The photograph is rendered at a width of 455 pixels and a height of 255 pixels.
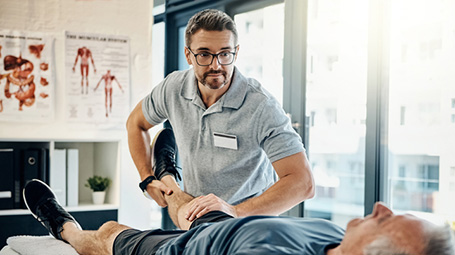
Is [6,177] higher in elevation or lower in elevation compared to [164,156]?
lower

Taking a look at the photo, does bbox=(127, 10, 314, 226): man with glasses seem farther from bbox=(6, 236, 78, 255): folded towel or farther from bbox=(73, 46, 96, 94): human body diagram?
bbox=(73, 46, 96, 94): human body diagram

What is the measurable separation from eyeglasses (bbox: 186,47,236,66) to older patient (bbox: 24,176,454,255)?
55cm

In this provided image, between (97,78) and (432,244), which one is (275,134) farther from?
(97,78)

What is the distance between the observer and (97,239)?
2037 mm

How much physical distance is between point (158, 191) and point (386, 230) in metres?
1.30

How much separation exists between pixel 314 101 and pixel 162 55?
157cm

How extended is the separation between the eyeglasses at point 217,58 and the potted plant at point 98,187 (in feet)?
5.19

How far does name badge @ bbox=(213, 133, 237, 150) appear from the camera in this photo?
2.07 metres

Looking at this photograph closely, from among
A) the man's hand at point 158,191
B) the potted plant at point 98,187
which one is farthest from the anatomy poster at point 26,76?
the man's hand at point 158,191

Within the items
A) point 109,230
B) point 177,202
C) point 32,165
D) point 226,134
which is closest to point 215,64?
point 226,134

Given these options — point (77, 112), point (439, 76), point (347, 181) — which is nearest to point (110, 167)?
point (77, 112)

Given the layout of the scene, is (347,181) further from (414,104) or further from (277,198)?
(277,198)

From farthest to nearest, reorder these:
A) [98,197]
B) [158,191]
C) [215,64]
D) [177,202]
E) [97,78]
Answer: [97,78], [98,197], [158,191], [177,202], [215,64]

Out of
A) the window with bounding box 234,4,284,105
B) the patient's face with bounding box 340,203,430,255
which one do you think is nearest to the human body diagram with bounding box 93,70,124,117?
the window with bounding box 234,4,284,105
